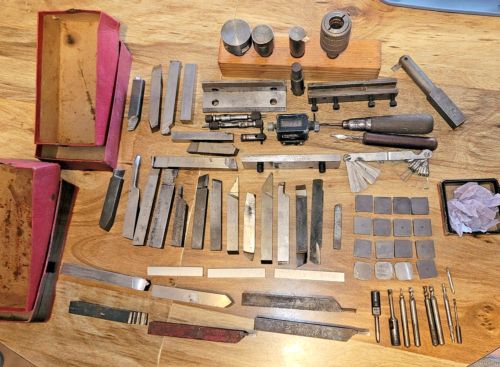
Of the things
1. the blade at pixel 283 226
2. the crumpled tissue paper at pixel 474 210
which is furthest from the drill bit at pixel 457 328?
the blade at pixel 283 226

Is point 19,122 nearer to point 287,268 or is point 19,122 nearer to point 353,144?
point 287,268

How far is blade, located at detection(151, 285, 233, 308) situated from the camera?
5.08ft

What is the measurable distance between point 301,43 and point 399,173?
0.61 meters

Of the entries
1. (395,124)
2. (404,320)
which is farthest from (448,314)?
(395,124)

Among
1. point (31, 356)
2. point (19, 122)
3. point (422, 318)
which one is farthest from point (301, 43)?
point (31, 356)

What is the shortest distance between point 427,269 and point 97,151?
1282 mm

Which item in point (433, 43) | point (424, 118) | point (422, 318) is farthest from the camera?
point (433, 43)

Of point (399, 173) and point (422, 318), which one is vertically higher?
point (399, 173)

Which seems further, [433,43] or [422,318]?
[433,43]

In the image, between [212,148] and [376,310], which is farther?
[212,148]

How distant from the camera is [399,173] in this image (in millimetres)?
1640

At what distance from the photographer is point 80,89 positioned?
1.74 m

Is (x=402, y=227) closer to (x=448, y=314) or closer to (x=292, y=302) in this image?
(x=448, y=314)

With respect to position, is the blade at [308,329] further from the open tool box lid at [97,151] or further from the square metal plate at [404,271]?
the open tool box lid at [97,151]
